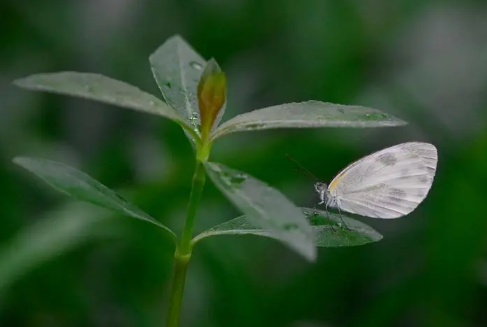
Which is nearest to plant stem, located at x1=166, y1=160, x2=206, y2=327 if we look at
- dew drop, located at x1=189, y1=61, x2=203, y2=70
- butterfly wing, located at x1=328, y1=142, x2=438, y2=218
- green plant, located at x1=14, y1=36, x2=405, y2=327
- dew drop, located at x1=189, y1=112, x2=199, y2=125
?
green plant, located at x1=14, y1=36, x2=405, y2=327

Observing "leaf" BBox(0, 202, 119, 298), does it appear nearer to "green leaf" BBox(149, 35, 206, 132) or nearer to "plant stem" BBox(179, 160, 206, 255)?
"green leaf" BBox(149, 35, 206, 132)

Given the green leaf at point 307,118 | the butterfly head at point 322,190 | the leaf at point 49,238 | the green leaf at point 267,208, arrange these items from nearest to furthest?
the green leaf at point 267,208 → the green leaf at point 307,118 → the butterfly head at point 322,190 → the leaf at point 49,238

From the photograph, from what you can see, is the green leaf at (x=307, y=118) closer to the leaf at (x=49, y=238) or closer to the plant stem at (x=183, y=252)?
the plant stem at (x=183, y=252)

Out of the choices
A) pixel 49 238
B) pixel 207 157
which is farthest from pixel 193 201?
pixel 49 238

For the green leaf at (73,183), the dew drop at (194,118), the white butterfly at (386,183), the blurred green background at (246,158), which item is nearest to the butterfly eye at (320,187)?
the white butterfly at (386,183)

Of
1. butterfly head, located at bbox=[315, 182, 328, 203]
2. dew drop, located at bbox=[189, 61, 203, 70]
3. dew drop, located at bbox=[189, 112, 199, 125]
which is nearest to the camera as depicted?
dew drop, located at bbox=[189, 112, 199, 125]

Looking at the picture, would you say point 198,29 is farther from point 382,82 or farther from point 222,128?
point 222,128

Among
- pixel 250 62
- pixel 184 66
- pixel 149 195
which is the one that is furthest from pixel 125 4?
pixel 184 66
